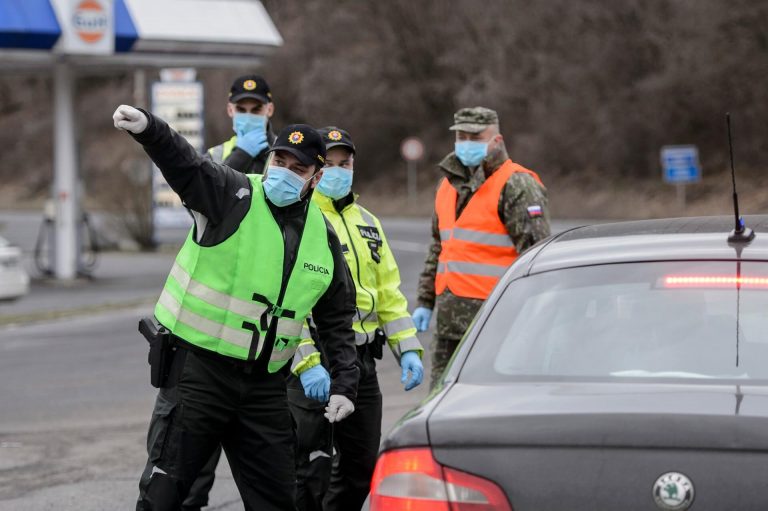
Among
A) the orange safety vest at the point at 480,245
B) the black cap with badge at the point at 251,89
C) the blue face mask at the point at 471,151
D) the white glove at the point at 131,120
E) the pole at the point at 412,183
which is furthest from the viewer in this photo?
the pole at the point at 412,183

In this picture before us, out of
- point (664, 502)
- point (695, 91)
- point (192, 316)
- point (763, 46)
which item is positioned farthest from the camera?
point (695, 91)

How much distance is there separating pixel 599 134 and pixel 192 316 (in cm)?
4189

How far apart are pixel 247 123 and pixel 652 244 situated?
3606 millimetres

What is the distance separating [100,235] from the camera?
1299 inches

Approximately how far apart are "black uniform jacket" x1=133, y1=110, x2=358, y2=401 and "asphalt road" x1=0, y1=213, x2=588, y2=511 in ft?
6.37

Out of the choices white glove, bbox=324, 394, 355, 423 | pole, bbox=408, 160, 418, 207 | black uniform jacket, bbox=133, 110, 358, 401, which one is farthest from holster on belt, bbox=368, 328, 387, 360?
pole, bbox=408, 160, 418, 207

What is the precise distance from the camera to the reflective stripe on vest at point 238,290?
4.77 m

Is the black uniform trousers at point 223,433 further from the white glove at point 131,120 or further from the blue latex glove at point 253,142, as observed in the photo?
the blue latex glove at point 253,142

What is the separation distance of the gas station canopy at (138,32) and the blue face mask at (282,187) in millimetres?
15874

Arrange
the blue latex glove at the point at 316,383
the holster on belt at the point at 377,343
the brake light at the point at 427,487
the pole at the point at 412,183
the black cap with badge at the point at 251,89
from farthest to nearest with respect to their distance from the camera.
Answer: the pole at the point at 412,183, the black cap with badge at the point at 251,89, the holster on belt at the point at 377,343, the blue latex glove at the point at 316,383, the brake light at the point at 427,487

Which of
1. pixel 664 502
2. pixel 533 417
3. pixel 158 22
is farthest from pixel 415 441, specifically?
pixel 158 22

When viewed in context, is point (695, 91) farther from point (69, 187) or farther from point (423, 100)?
point (69, 187)

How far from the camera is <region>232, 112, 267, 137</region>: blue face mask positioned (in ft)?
23.7

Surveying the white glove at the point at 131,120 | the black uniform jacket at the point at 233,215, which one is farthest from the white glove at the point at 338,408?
the white glove at the point at 131,120
